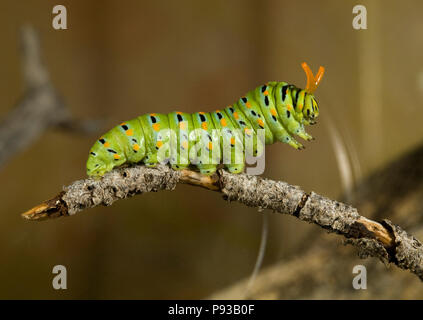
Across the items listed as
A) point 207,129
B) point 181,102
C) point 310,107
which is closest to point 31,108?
point 181,102

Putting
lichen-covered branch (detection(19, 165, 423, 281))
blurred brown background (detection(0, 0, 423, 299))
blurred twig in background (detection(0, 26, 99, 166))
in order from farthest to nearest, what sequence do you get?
blurred brown background (detection(0, 0, 423, 299))
blurred twig in background (detection(0, 26, 99, 166))
lichen-covered branch (detection(19, 165, 423, 281))

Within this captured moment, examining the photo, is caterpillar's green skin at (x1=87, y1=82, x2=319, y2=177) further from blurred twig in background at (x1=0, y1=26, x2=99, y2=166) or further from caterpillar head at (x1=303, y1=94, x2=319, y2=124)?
blurred twig in background at (x1=0, y1=26, x2=99, y2=166)

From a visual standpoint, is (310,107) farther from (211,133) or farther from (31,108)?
(31,108)

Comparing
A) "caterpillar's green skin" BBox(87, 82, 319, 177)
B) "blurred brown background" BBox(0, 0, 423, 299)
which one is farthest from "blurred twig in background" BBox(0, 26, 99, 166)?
"caterpillar's green skin" BBox(87, 82, 319, 177)

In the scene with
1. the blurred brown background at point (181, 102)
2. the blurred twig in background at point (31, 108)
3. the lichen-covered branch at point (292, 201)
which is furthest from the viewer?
the blurred brown background at point (181, 102)

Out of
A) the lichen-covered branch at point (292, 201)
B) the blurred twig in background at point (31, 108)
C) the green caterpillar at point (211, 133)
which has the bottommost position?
the lichen-covered branch at point (292, 201)

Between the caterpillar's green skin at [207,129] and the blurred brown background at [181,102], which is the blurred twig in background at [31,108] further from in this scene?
the caterpillar's green skin at [207,129]

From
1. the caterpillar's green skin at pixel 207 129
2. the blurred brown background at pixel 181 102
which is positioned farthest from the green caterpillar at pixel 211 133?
the blurred brown background at pixel 181 102
